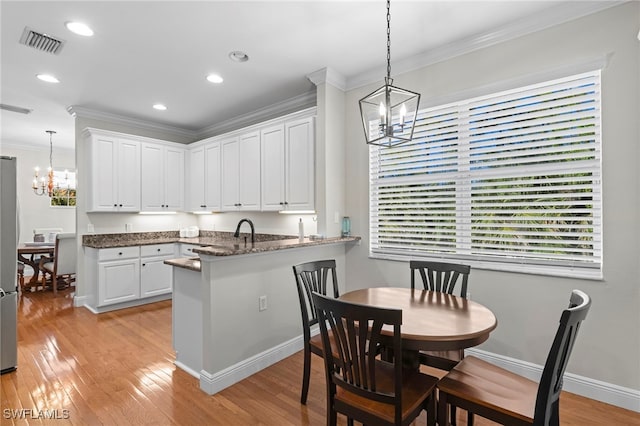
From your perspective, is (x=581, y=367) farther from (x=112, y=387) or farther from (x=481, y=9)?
(x=112, y=387)

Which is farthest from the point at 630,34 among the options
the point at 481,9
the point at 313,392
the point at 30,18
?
the point at 30,18

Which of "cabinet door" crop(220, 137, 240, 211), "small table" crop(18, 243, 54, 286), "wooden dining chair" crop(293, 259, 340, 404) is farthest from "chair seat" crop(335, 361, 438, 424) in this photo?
"small table" crop(18, 243, 54, 286)

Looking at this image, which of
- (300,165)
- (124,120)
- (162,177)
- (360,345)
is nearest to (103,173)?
(162,177)

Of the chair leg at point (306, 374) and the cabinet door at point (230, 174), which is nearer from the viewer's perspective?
the chair leg at point (306, 374)

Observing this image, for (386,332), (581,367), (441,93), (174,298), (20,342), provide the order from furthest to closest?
(20,342), (441,93), (174,298), (581,367), (386,332)

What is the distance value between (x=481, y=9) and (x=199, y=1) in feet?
6.94


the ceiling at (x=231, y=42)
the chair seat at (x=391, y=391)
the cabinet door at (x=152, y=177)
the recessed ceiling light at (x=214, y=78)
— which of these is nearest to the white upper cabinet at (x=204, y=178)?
the cabinet door at (x=152, y=177)

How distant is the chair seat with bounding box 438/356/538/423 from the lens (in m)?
1.49

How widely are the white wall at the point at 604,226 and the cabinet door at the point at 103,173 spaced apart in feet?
15.2

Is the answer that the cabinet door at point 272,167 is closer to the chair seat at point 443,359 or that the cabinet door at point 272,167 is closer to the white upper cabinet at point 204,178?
the white upper cabinet at point 204,178

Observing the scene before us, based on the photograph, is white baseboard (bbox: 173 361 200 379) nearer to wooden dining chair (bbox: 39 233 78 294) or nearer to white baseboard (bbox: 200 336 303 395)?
white baseboard (bbox: 200 336 303 395)

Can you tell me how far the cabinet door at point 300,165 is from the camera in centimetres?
374

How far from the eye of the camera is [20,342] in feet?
11.2

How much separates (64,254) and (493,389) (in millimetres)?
6241
